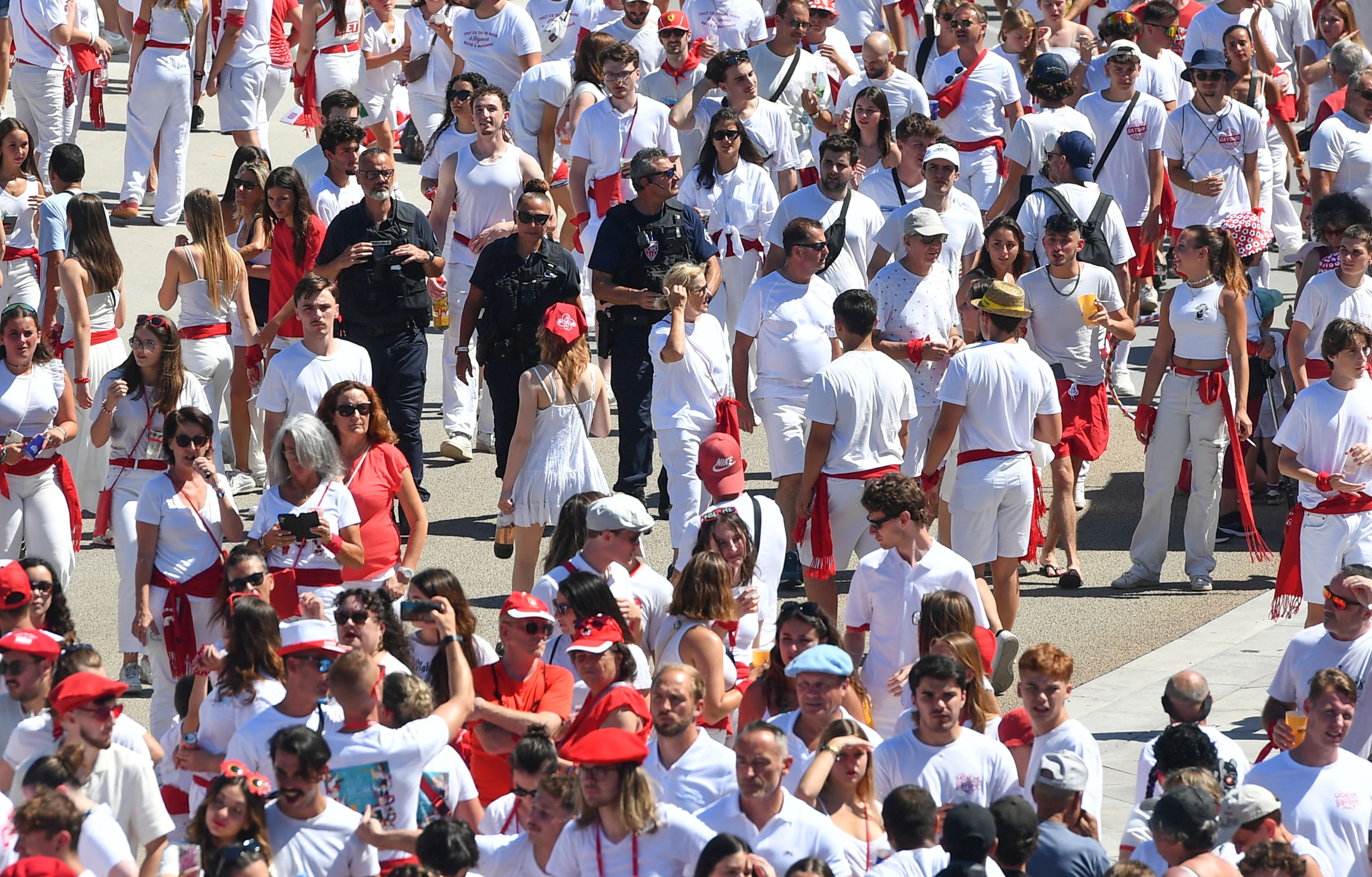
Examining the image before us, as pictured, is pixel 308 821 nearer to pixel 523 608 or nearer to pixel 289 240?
pixel 523 608

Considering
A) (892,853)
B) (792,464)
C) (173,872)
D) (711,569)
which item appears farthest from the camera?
(792,464)

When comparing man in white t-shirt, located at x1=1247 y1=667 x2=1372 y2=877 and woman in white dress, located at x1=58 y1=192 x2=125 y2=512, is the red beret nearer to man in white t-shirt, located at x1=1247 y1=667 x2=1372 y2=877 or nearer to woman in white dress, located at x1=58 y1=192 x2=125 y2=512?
man in white t-shirt, located at x1=1247 y1=667 x2=1372 y2=877

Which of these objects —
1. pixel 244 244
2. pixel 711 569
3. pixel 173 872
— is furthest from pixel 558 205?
pixel 173 872

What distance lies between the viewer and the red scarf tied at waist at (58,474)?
9.38m

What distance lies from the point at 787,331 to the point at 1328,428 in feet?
8.93

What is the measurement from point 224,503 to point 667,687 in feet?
9.46

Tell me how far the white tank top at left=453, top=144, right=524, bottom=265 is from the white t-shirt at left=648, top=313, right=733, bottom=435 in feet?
7.97

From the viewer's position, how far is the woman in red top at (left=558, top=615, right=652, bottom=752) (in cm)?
671

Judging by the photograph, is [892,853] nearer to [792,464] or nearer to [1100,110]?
[792,464]

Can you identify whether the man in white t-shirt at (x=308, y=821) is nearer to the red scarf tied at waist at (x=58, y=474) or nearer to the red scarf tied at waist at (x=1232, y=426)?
the red scarf tied at waist at (x=58, y=474)

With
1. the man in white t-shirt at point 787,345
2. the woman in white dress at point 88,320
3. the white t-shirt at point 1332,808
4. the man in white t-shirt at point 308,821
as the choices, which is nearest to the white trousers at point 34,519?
the woman in white dress at point 88,320

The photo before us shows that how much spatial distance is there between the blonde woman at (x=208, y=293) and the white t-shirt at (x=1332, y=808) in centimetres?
624

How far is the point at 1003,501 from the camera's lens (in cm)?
955

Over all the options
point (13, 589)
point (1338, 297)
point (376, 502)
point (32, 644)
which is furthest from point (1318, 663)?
point (13, 589)
